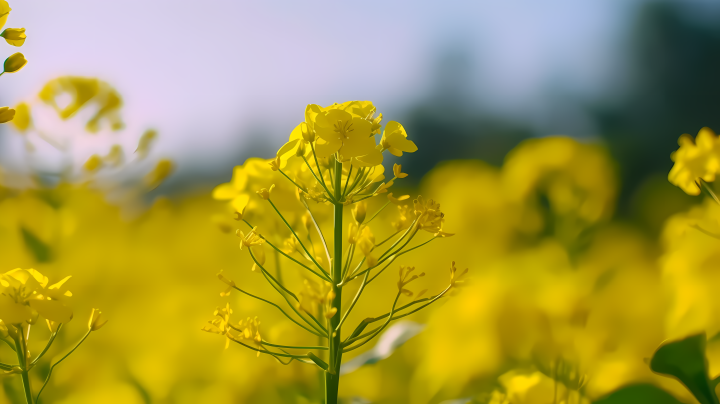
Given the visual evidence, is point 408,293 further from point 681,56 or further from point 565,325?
point 681,56

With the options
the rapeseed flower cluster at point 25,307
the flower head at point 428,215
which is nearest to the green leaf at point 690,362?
the flower head at point 428,215

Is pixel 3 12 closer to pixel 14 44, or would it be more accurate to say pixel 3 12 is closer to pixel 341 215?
pixel 14 44

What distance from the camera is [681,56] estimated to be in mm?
3846

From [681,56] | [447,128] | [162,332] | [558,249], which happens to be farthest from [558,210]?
[681,56]

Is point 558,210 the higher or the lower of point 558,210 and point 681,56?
the lower

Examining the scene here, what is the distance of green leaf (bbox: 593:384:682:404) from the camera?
467 mm

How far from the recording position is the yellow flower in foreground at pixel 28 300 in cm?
34

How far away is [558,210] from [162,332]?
0.45m

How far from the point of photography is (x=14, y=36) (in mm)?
287

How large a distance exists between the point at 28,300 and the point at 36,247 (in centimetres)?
24

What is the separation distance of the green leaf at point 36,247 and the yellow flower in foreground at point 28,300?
0.21 m

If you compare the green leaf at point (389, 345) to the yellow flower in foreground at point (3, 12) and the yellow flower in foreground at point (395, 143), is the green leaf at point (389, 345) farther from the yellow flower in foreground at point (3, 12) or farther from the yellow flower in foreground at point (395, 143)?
the yellow flower in foreground at point (3, 12)

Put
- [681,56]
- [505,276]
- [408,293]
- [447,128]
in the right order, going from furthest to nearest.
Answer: [681,56], [447,128], [505,276], [408,293]

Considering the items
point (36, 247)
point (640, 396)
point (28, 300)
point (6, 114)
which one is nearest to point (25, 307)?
point (28, 300)
